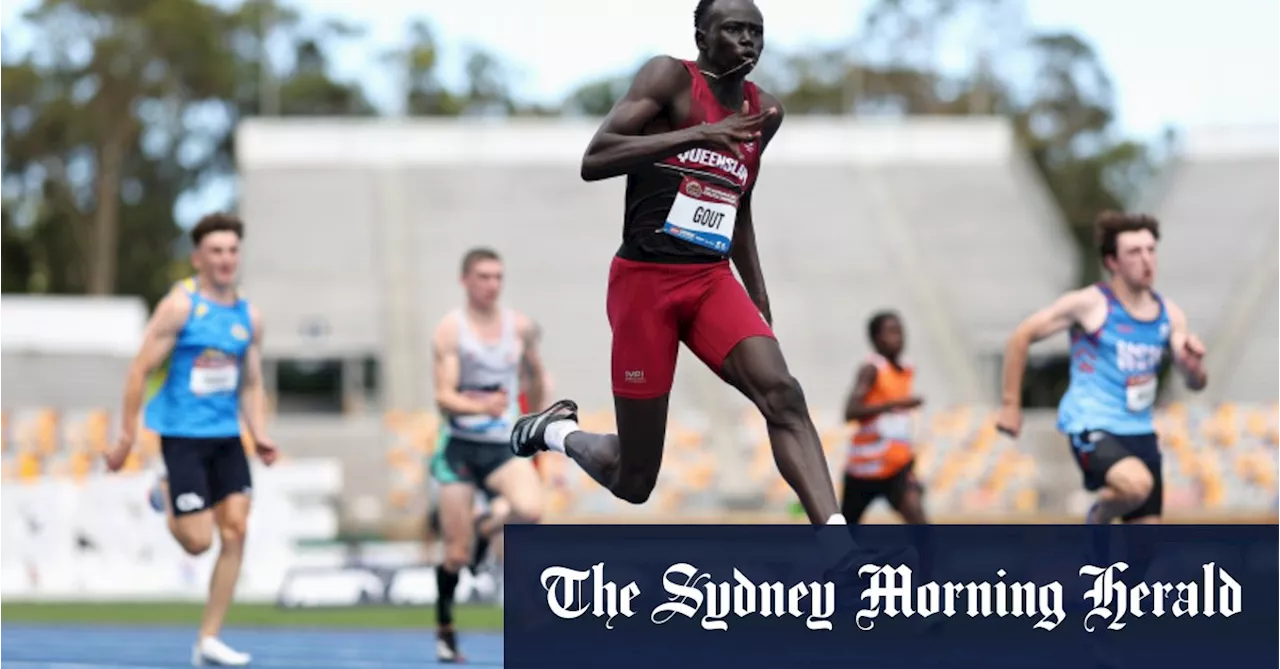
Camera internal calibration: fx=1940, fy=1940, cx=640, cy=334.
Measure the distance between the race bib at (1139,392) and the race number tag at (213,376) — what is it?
15.2 ft

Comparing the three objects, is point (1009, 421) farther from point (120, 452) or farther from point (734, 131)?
point (120, 452)

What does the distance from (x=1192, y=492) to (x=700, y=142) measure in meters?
26.0

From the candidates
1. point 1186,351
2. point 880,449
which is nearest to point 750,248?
point 1186,351

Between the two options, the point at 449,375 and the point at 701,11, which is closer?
the point at 701,11

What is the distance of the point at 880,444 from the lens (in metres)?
13.1

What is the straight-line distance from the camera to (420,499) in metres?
31.5

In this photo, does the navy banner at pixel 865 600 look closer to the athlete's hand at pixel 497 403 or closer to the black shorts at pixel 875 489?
the athlete's hand at pixel 497 403

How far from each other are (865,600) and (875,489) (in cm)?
706

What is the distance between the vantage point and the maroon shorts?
7.06m

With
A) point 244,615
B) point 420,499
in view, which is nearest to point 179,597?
point 244,615

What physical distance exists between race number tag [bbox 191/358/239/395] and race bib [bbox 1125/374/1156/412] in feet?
15.2

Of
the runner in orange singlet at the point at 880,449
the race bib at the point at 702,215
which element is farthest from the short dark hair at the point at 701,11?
the runner in orange singlet at the point at 880,449

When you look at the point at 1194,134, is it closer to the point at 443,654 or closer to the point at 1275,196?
the point at 1275,196

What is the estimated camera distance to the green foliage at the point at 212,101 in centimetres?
6744
